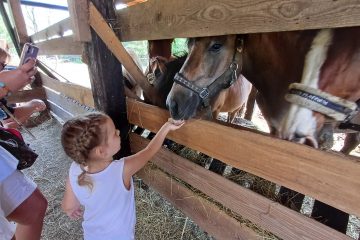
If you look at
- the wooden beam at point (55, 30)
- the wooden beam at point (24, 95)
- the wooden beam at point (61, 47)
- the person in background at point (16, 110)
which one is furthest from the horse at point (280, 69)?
the wooden beam at point (24, 95)

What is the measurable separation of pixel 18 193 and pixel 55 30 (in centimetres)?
280

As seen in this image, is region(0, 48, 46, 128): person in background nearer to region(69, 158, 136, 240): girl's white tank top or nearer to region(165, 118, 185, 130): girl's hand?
region(69, 158, 136, 240): girl's white tank top

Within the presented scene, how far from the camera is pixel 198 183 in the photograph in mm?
1806

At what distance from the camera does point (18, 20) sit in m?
4.71

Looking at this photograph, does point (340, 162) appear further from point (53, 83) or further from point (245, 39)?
point (53, 83)

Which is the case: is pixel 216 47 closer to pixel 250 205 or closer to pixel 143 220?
pixel 250 205

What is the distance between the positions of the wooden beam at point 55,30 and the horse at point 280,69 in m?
2.07

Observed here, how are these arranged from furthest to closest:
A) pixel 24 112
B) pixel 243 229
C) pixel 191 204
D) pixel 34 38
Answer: pixel 34 38, pixel 24 112, pixel 191 204, pixel 243 229

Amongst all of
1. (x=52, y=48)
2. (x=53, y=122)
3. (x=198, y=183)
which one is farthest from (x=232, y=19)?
(x=53, y=122)

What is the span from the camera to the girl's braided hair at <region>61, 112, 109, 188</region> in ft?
4.14

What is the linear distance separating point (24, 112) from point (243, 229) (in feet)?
6.82

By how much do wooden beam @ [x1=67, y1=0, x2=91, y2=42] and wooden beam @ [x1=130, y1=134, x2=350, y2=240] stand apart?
1.11m

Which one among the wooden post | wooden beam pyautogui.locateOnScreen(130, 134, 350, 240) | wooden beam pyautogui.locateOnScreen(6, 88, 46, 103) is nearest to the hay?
wooden beam pyautogui.locateOnScreen(130, 134, 350, 240)

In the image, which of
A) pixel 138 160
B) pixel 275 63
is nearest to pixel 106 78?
pixel 138 160
